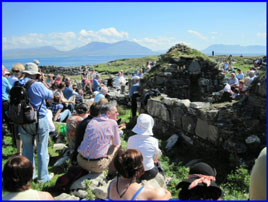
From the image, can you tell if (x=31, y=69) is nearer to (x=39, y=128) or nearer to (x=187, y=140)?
(x=39, y=128)

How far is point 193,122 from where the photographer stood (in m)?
7.36

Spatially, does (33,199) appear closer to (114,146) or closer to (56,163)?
(114,146)

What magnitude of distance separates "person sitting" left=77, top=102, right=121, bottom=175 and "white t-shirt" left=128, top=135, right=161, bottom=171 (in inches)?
15.6

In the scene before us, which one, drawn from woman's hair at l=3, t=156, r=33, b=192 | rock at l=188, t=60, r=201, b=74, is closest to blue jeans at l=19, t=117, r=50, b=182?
woman's hair at l=3, t=156, r=33, b=192

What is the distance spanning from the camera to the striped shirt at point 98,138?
4.63 m

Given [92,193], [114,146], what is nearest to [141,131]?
[114,146]

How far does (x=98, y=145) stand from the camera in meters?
4.64

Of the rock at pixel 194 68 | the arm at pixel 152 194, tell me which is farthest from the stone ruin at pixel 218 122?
the arm at pixel 152 194

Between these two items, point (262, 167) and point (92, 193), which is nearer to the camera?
point (262, 167)

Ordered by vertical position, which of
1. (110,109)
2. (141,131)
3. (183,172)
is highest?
(110,109)

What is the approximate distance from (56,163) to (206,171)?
3692 mm

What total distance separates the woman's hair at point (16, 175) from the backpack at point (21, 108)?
6.53ft

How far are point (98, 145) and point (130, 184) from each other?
1.74 m

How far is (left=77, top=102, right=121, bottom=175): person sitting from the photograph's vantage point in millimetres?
4633
